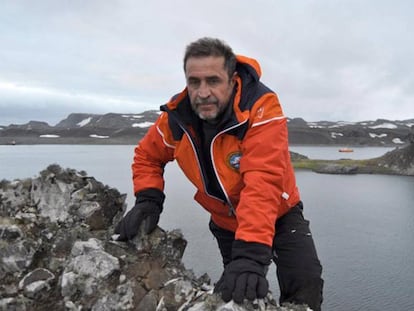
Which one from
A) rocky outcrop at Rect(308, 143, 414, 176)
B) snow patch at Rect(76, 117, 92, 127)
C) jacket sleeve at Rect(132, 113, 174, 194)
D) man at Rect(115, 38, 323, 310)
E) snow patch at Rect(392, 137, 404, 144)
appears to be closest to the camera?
man at Rect(115, 38, 323, 310)

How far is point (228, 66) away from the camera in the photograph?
10.7ft

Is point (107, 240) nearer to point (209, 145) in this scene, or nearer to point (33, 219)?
point (33, 219)

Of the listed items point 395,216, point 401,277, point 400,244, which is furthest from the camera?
point 395,216

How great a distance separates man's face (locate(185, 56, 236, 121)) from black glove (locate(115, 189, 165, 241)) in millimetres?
1129

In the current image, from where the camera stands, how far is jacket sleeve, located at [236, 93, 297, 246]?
9.70ft

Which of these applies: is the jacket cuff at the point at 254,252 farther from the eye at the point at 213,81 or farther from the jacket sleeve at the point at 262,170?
the eye at the point at 213,81

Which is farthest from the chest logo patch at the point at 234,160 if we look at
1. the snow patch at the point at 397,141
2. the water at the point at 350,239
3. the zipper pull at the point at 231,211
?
the snow patch at the point at 397,141

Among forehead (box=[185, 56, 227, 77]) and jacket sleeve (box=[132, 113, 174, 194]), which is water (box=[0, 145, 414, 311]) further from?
forehead (box=[185, 56, 227, 77])

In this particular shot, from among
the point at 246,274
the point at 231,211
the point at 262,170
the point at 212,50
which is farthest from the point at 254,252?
the point at 212,50

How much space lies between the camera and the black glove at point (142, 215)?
3.81 m

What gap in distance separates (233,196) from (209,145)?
0.48m

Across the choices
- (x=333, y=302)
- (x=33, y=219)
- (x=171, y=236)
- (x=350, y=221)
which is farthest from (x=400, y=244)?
(x=33, y=219)

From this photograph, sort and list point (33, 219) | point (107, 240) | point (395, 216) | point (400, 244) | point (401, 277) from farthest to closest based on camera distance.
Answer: point (395, 216) < point (400, 244) < point (401, 277) < point (33, 219) < point (107, 240)

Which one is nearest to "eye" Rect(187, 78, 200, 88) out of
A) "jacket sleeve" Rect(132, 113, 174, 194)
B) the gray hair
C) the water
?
the gray hair
